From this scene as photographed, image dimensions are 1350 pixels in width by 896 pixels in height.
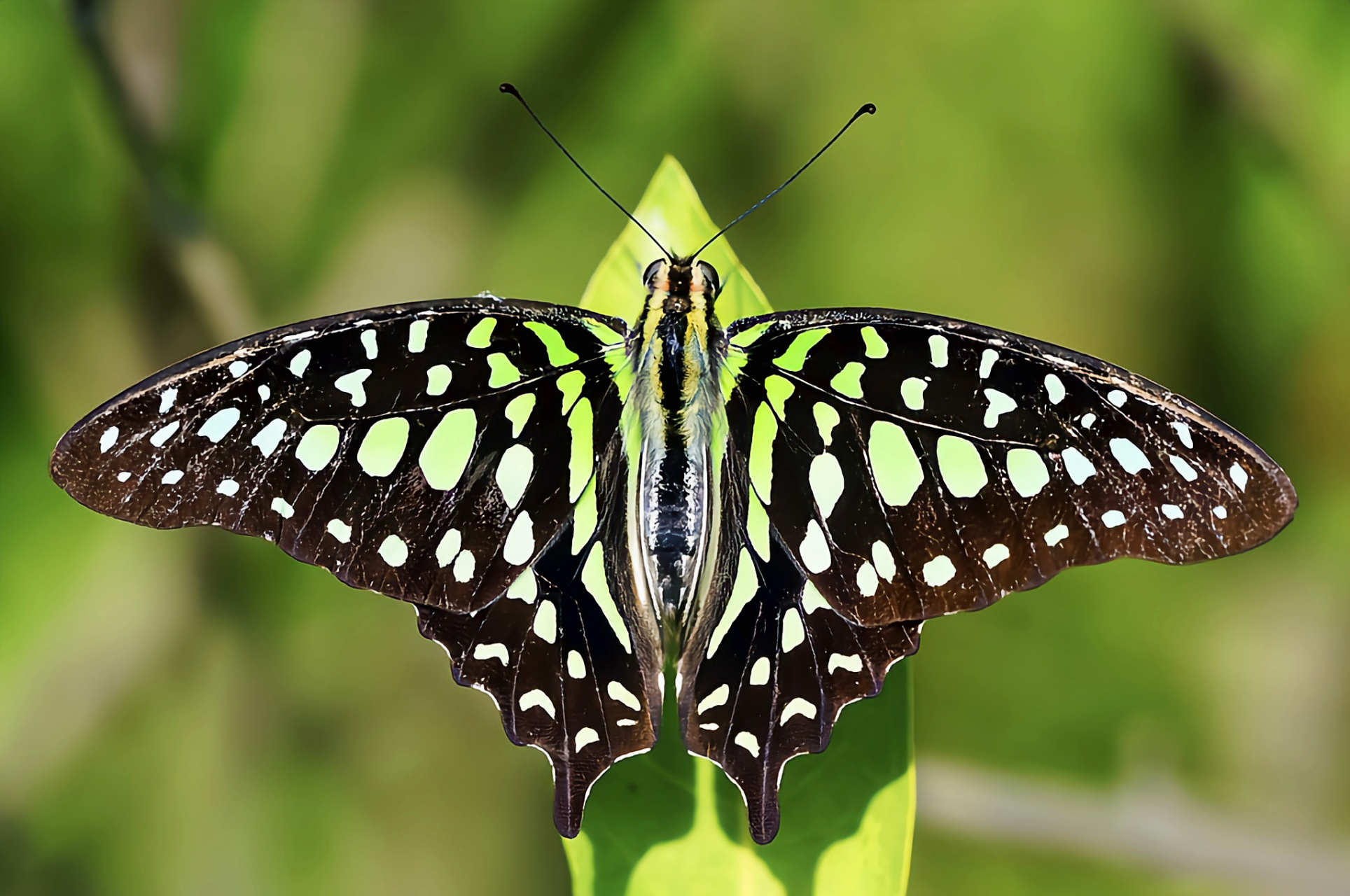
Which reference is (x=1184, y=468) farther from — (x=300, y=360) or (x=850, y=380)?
(x=300, y=360)

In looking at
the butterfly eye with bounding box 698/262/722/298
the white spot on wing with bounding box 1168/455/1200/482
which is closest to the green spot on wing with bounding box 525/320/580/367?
the butterfly eye with bounding box 698/262/722/298

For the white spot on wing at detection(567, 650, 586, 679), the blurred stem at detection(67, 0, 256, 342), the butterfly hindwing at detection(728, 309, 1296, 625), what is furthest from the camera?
the blurred stem at detection(67, 0, 256, 342)

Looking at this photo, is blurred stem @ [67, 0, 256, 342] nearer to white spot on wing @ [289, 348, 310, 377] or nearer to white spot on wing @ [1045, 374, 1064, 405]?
white spot on wing @ [289, 348, 310, 377]

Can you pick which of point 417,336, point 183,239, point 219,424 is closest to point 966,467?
point 417,336

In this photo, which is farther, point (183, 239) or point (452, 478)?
point (183, 239)

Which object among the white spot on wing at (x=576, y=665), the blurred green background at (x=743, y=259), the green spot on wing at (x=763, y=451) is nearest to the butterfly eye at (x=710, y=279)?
the green spot on wing at (x=763, y=451)

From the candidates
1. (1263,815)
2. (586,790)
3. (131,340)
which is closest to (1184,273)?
(1263,815)

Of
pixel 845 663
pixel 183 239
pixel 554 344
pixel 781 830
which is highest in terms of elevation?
pixel 183 239
